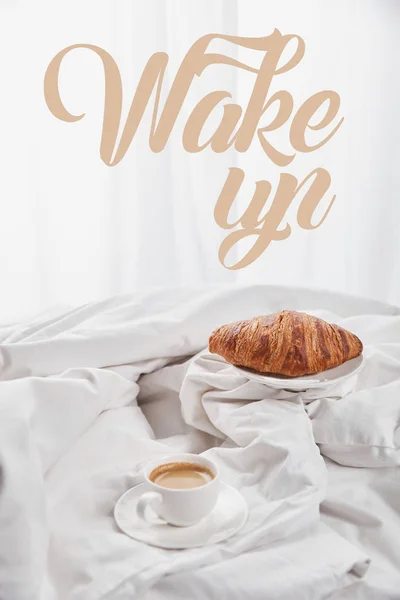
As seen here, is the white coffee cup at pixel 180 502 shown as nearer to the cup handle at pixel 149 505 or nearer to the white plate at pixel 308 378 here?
the cup handle at pixel 149 505

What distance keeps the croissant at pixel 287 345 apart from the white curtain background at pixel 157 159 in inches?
58.2

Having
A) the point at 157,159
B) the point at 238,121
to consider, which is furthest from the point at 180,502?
the point at 238,121

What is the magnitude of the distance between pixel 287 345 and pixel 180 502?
0.99ft

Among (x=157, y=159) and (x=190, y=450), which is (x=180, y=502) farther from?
(x=157, y=159)

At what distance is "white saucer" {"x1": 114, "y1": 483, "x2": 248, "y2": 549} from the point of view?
0.72 metres

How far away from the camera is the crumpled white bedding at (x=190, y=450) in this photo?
694mm

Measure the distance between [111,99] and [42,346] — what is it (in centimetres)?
148

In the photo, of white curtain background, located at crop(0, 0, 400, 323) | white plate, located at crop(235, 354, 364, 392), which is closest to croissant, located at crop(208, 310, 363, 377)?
white plate, located at crop(235, 354, 364, 392)

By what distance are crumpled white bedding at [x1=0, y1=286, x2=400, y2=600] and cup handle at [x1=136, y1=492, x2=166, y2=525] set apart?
3 cm

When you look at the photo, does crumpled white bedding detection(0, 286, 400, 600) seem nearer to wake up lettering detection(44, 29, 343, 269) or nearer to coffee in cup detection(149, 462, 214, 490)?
coffee in cup detection(149, 462, 214, 490)

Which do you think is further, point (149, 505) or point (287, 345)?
point (287, 345)

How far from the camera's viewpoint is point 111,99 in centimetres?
241

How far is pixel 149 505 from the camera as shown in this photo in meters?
0.78

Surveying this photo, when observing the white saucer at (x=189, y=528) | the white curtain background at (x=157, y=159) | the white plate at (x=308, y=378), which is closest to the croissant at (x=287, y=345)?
the white plate at (x=308, y=378)
